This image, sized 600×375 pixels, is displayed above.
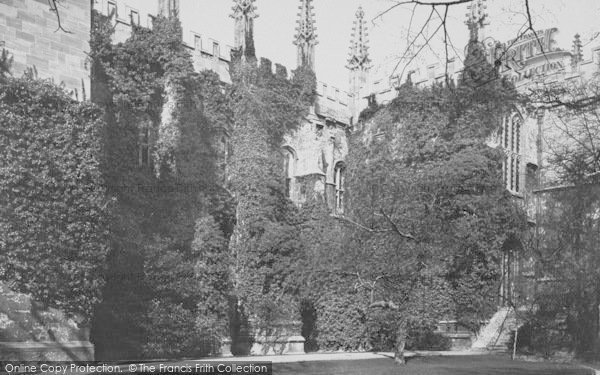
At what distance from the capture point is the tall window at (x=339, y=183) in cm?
3197

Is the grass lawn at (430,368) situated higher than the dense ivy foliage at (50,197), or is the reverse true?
the dense ivy foliage at (50,197)

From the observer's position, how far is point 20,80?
16.9m

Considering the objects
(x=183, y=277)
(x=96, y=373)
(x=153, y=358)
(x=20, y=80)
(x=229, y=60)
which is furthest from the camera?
(x=229, y=60)

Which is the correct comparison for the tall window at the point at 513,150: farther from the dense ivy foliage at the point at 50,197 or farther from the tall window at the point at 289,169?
the dense ivy foliage at the point at 50,197

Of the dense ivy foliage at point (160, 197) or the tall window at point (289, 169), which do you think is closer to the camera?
A: the dense ivy foliage at point (160, 197)

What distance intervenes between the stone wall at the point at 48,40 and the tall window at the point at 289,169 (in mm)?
12227

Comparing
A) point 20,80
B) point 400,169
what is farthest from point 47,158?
point 400,169

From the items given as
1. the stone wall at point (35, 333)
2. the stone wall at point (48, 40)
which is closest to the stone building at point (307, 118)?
the stone wall at point (48, 40)

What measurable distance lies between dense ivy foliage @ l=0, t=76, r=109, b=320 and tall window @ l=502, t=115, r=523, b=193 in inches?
799

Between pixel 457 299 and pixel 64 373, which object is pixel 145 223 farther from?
pixel 457 299

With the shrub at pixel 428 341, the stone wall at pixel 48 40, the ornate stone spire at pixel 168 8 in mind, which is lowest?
the shrub at pixel 428 341

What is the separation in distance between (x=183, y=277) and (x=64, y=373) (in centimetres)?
767

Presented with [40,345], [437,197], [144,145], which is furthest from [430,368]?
[144,145]

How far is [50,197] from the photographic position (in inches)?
674
